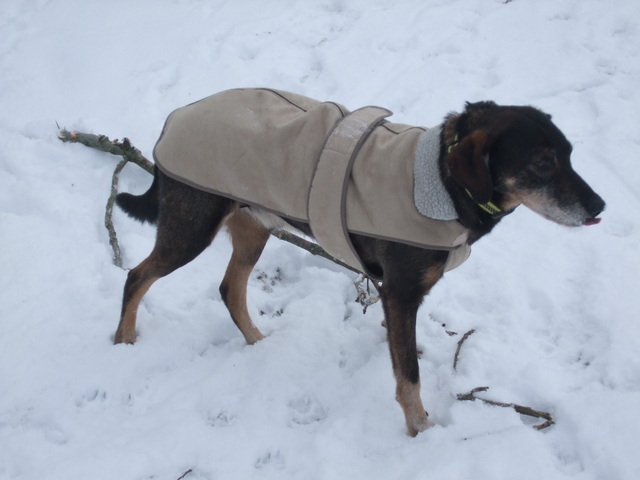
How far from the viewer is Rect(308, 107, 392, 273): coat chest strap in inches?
117

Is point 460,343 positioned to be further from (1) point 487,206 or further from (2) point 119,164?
(2) point 119,164

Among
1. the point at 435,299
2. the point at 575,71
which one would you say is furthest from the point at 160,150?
the point at 575,71

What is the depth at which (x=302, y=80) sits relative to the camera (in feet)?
21.2

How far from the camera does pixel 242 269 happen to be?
3955 mm

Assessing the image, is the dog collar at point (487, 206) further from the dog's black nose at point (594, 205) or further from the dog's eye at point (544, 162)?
the dog's black nose at point (594, 205)

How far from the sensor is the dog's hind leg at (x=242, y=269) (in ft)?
12.9

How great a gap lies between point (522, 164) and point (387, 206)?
680mm

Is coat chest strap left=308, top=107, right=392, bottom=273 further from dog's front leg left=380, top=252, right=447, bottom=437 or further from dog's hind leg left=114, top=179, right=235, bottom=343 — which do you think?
dog's hind leg left=114, top=179, right=235, bottom=343

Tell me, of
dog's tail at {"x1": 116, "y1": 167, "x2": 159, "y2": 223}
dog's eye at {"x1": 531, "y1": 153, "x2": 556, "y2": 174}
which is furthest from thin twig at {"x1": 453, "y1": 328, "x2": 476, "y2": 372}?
dog's tail at {"x1": 116, "y1": 167, "x2": 159, "y2": 223}

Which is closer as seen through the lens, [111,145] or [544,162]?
[544,162]

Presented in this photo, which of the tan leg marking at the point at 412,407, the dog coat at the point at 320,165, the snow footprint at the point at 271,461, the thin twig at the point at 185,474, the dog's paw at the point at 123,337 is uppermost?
the dog coat at the point at 320,165

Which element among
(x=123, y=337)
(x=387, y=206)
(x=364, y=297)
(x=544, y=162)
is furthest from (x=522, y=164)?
(x=123, y=337)

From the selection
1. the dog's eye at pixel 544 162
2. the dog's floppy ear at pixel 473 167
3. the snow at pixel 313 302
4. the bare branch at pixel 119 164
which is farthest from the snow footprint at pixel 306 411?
the dog's eye at pixel 544 162

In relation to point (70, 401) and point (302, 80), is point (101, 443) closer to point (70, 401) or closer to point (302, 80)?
point (70, 401)
